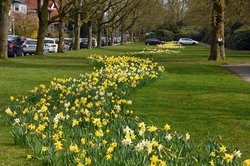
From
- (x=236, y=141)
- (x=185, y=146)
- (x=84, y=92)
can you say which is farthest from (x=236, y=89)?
(x=185, y=146)

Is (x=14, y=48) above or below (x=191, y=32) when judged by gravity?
below

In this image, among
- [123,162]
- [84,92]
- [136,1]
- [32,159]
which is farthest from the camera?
[136,1]

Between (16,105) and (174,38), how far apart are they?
9215 cm

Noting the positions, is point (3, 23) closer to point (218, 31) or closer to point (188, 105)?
point (218, 31)

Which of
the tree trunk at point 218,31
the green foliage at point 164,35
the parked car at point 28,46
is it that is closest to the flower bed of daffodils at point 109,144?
the tree trunk at point 218,31

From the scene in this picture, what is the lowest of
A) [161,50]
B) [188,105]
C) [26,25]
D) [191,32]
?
[188,105]

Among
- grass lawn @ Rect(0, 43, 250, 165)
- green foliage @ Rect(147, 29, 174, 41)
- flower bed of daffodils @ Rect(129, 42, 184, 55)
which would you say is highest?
green foliage @ Rect(147, 29, 174, 41)

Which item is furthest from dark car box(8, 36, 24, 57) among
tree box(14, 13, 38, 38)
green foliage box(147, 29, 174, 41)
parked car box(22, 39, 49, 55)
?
green foliage box(147, 29, 174, 41)

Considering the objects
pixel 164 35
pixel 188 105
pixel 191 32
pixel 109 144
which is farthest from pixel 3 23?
pixel 191 32

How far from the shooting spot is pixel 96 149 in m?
5.64

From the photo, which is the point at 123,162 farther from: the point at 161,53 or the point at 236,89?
the point at 161,53

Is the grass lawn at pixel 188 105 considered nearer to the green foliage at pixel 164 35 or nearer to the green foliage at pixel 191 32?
the green foliage at pixel 164 35

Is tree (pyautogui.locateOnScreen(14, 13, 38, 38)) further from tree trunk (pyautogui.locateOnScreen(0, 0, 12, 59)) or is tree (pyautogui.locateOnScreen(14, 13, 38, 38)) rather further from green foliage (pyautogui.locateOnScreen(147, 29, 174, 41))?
tree trunk (pyautogui.locateOnScreen(0, 0, 12, 59))

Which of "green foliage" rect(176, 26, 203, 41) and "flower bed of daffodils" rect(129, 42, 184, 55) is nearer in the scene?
"flower bed of daffodils" rect(129, 42, 184, 55)
